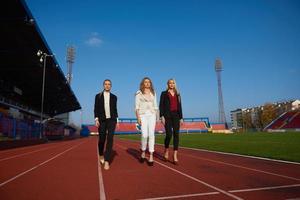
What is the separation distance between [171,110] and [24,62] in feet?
99.5

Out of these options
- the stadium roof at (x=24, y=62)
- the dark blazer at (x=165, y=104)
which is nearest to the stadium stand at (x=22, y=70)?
the stadium roof at (x=24, y=62)

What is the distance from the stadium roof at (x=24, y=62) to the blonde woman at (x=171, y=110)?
1486cm

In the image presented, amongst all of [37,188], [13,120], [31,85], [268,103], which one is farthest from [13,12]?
[268,103]

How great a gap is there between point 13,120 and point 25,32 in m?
8.61

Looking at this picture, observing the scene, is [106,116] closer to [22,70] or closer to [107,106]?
[107,106]

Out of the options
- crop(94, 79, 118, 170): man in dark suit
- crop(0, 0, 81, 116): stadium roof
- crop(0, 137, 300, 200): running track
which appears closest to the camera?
crop(0, 137, 300, 200): running track

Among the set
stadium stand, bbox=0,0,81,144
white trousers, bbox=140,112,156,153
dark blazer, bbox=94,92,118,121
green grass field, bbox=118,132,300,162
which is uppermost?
stadium stand, bbox=0,0,81,144

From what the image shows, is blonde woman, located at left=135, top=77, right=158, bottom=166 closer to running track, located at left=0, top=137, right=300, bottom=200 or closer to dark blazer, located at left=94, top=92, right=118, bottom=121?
dark blazer, located at left=94, top=92, right=118, bottom=121

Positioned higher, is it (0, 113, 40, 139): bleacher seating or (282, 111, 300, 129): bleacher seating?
(282, 111, 300, 129): bleacher seating

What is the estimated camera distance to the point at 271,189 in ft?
13.6

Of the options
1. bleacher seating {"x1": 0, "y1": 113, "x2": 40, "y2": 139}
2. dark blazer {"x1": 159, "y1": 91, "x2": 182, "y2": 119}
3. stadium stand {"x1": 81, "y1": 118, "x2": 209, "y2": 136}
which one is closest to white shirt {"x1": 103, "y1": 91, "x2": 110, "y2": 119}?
dark blazer {"x1": 159, "y1": 91, "x2": 182, "y2": 119}

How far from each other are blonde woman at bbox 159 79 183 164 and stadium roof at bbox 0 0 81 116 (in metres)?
14.9

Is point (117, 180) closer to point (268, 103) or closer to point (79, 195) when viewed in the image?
point (79, 195)

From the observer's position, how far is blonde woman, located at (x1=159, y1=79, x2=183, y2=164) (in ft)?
24.4
